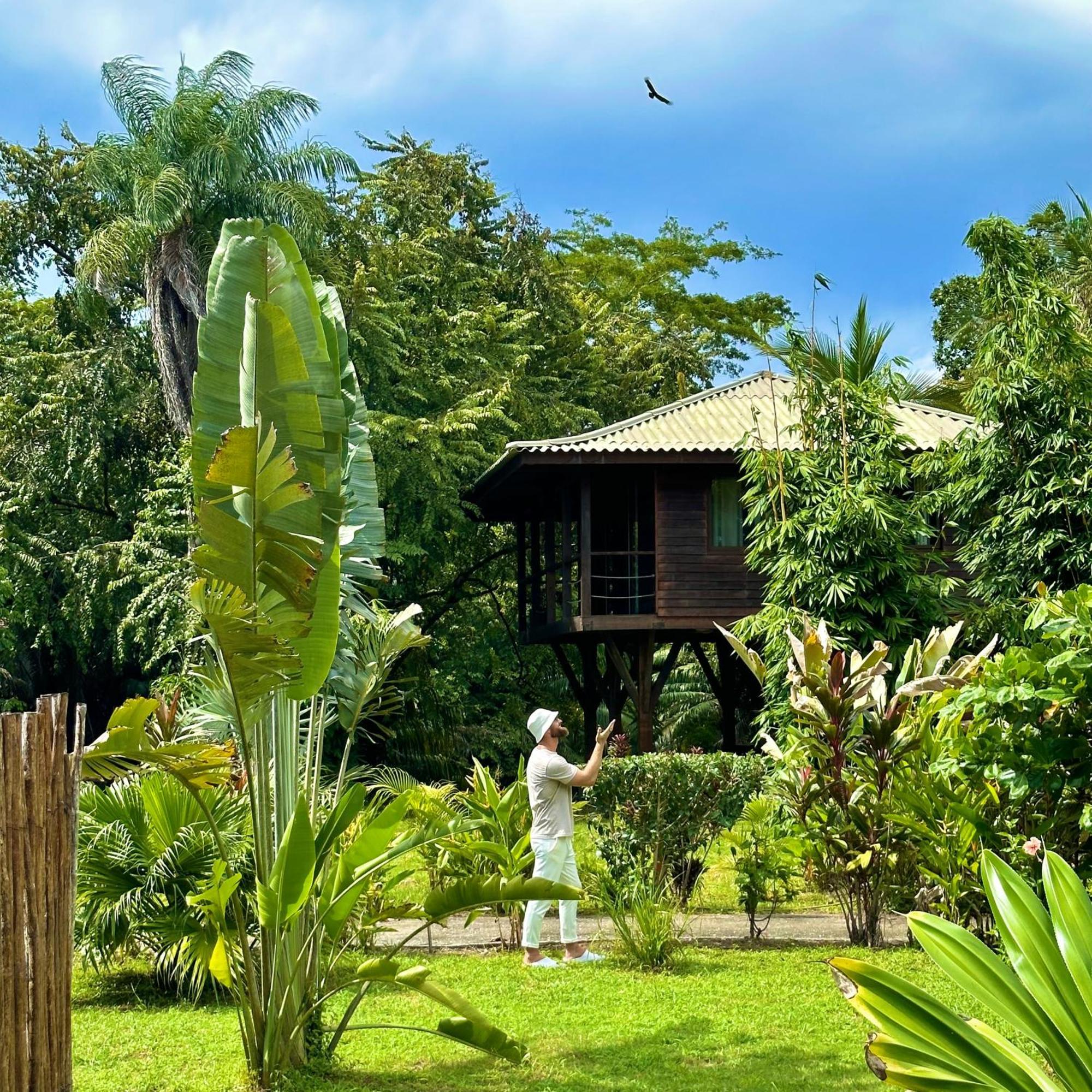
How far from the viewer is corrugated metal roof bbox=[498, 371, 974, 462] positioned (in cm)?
1850

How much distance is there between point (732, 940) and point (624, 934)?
1.71 m

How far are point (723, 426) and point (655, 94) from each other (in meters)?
13.3

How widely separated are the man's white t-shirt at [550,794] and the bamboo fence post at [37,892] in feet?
14.8

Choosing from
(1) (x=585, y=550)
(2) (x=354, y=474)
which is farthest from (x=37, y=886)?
(1) (x=585, y=550)

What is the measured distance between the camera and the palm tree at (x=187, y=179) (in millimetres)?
19719

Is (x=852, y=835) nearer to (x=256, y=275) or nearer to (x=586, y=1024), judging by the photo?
(x=586, y=1024)

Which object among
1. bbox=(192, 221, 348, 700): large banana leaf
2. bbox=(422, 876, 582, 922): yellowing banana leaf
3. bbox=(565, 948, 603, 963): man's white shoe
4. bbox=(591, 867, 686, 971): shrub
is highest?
bbox=(192, 221, 348, 700): large banana leaf

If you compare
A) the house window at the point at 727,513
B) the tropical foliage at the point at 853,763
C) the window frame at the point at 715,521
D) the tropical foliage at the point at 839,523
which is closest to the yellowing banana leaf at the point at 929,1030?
the tropical foliage at the point at 853,763

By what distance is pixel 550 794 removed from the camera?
8664mm

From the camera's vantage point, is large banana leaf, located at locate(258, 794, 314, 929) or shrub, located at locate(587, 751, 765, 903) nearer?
large banana leaf, located at locate(258, 794, 314, 929)

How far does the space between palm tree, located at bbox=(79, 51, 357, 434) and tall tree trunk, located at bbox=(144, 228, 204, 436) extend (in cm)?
2

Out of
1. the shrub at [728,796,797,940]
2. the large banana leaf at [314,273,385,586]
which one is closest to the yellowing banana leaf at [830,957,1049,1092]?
the large banana leaf at [314,273,385,586]

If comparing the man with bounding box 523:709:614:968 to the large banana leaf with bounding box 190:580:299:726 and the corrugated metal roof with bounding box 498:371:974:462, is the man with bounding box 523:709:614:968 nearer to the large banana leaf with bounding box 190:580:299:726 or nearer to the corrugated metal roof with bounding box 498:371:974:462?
the large banana leaf with bounding box 190:580:299:726

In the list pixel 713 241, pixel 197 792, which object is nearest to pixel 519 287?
pixel 713 241
